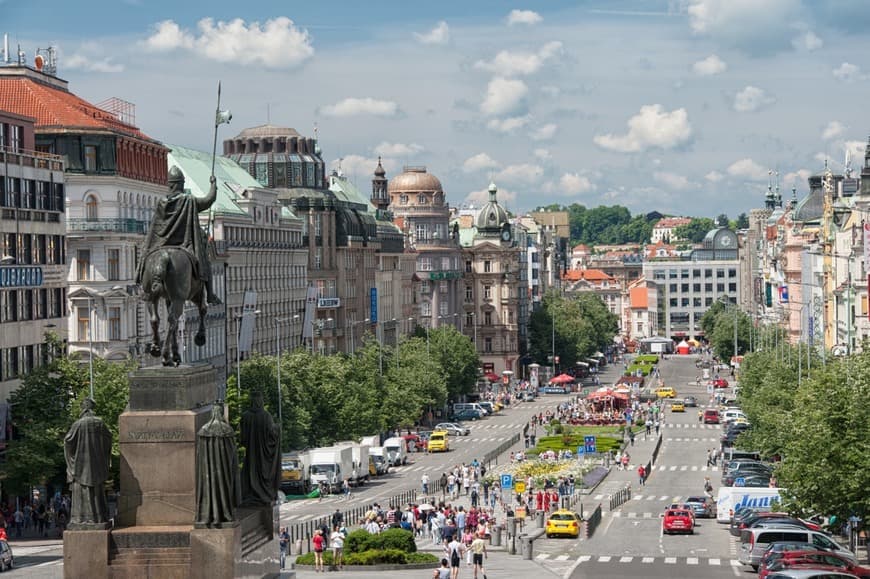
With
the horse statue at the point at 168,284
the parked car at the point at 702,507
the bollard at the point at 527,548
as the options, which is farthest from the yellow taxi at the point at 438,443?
the horse statue at the point at 168,284

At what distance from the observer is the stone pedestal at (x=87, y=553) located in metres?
30.5

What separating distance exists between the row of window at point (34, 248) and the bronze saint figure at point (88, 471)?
188ft

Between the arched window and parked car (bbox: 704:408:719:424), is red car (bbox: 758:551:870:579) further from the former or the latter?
parked car (bbox: 704:408:719:424)

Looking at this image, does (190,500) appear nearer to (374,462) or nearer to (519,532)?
(519,532)

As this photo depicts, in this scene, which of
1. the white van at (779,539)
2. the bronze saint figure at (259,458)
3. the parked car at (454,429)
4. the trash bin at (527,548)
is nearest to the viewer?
the bronze saint figure at (259,458)

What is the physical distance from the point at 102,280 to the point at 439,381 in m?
61.6

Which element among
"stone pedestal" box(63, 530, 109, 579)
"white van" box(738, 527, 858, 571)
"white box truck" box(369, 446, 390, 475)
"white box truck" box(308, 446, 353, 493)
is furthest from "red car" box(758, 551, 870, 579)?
"white box truck" box(369, 446, 390, 475)

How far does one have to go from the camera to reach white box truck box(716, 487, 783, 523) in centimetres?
8600

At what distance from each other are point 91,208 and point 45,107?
6.18m

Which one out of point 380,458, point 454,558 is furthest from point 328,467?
point 454,558

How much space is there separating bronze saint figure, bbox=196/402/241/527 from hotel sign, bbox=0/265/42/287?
57555mm

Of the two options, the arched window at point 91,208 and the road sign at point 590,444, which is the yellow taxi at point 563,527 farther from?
the road sign at point 590,444

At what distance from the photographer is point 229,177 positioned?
155375mm

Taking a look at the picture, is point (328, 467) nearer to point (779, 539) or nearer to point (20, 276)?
point (20, 276)
